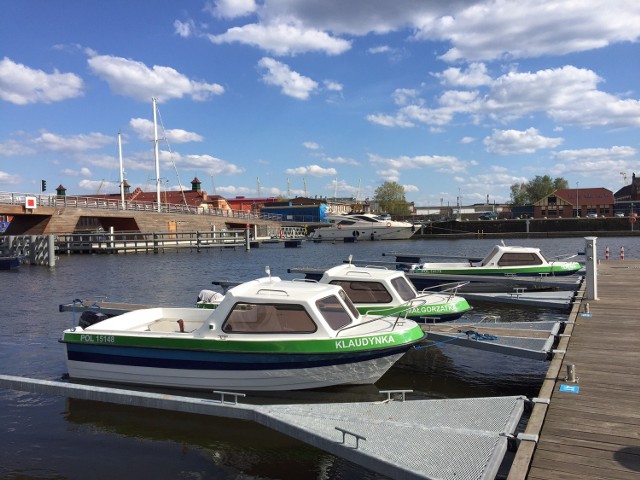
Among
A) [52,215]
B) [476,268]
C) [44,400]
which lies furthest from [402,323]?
[52,215]

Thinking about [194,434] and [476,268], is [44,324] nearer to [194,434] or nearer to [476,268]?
[194,434]

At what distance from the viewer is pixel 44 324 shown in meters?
19.2

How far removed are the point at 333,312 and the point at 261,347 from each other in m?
1.68

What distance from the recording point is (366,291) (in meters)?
14.4

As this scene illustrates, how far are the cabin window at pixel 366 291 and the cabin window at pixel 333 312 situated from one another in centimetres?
337

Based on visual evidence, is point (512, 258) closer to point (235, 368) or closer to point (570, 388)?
point (570, 388)

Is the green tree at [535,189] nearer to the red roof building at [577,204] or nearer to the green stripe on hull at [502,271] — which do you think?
the red roof building at [577,204]

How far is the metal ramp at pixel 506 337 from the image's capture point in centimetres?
1089

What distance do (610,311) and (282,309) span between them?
990 centimetres

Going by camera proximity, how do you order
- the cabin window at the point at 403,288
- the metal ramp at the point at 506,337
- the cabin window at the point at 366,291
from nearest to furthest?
the metal ramp at the point at 506,337
the cabin window at the point at 366,291
the cabin window at the point at 403,288

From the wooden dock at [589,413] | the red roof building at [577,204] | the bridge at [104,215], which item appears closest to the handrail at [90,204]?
the bridge at [104,215]

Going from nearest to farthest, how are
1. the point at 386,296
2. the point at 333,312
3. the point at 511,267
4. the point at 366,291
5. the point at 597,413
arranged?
the point at 597,413
the point at 333,312
the point at 386,296
the point at 366,291
the point at 511,267

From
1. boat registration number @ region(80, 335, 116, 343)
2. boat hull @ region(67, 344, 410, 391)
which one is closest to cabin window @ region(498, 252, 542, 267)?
boat hull @ region(67, 344, 410, 391)

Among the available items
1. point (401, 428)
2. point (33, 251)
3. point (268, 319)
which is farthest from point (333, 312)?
point (33, 251)
